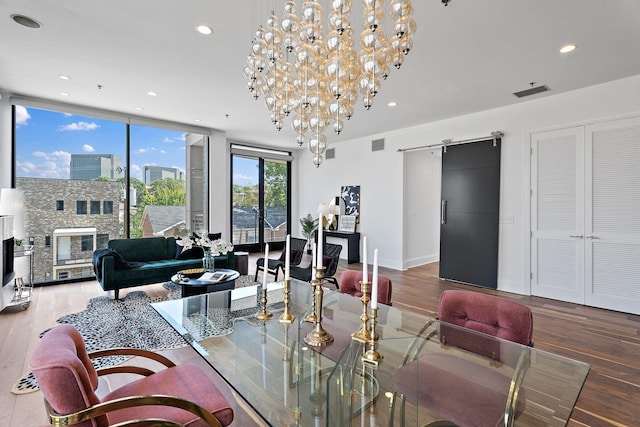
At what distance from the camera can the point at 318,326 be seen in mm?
1796

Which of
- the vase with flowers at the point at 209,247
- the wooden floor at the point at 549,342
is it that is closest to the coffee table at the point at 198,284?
the vase with flowers at the point at 209,247

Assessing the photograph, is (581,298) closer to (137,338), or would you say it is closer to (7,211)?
(137,338)

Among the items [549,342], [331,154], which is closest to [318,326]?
[549,342]

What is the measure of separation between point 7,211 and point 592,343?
6.98 meters

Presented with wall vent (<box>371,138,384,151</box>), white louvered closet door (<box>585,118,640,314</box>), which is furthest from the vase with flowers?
white louvered closet door (<box>585,118,640,314</box>)

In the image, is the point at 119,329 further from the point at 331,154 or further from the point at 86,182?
the point at 331,154

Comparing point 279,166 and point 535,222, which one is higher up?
point 279,166

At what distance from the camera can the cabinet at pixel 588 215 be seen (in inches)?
150

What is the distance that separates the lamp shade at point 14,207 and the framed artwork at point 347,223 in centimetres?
567

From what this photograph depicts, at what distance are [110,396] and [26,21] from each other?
340 centimetres

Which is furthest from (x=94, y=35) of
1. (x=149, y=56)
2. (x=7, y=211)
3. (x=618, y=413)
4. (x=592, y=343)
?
(x=592, y=343)

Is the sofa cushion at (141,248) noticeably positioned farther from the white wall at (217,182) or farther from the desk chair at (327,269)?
the desk chair at (327,269)

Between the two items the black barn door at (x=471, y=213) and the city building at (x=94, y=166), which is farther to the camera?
the city building at (x=94, y=166)

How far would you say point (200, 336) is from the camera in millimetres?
1882
